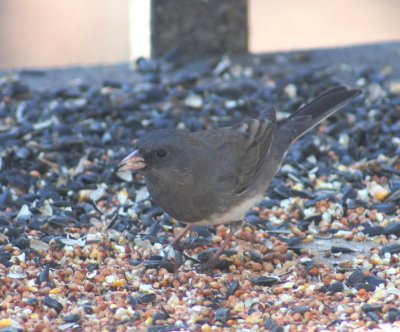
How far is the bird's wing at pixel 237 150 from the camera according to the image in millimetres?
3791

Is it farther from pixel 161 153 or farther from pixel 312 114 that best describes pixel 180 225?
pixel 312 114

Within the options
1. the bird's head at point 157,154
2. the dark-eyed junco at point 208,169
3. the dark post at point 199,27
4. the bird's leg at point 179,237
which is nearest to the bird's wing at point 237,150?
the dark-eyed junco at point 208,169

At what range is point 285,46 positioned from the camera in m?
9.10

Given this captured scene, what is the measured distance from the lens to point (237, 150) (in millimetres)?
3967

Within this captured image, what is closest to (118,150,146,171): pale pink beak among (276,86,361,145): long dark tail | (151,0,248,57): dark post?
(276,86,361,145): long dark tail

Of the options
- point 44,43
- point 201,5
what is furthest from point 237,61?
point 44,43

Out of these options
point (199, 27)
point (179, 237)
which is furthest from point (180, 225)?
point (199, 27)

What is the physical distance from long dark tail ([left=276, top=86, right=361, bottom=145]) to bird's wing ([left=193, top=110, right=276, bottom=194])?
12 centimetres

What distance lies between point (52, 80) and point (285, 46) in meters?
3.71

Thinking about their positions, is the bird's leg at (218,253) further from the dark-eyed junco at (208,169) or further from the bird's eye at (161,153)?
the bird's eye at (161,153)

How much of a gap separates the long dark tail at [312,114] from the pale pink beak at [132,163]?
0.84m

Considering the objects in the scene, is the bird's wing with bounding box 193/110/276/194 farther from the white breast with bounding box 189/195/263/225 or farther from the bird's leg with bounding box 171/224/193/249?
the bird's leg with bounding box 171/224/193/249

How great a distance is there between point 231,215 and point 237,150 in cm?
34

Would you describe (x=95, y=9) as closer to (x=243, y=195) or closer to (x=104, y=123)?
(x=104, y=123)
